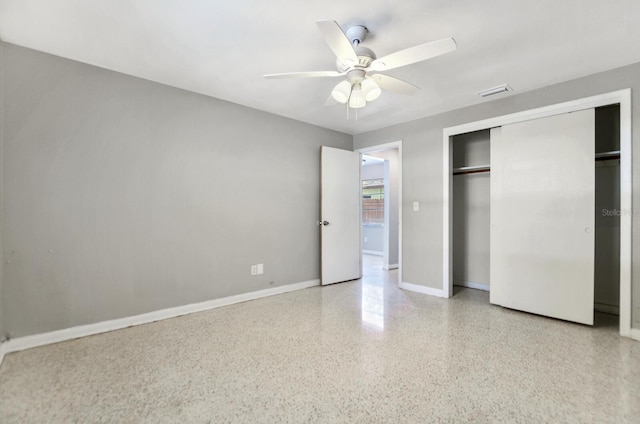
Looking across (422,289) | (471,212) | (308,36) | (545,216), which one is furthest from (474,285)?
(308,36)

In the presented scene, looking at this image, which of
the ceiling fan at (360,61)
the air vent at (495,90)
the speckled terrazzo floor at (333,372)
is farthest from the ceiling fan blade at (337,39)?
the speckled terrazzo floor at (333,372)

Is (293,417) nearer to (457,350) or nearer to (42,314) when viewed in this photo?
(457,350)

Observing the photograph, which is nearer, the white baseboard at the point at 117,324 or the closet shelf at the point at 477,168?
the white baseboard at the point at 117,324

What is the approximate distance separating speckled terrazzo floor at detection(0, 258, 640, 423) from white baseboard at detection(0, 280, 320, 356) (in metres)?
0.09

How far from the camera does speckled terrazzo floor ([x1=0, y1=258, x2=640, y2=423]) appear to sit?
1.65 meters

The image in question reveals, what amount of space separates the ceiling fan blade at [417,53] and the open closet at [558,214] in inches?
84.5

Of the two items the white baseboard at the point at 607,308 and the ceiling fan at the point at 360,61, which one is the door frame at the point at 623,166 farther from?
the ceiling fan at the point at 360,61

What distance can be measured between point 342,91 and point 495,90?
1.96m

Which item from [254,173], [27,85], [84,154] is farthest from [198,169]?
[27,85]

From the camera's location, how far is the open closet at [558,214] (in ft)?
9.54

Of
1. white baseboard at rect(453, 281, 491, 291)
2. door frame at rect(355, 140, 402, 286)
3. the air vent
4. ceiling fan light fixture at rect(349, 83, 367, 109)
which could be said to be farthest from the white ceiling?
white baseboard at rect(453, 281, 491, 291)

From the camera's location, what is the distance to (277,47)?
2348mm

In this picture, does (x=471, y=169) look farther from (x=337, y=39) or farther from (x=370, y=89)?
(x=337, y=39)

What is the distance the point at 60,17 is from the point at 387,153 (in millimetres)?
4961
